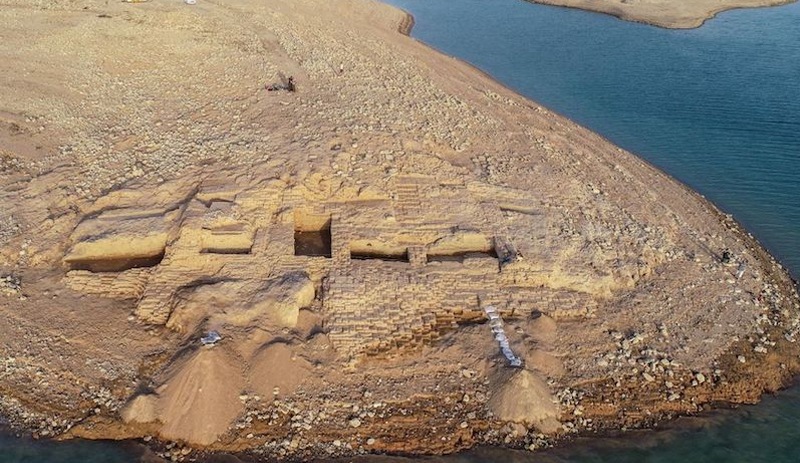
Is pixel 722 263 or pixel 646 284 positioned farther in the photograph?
pixel 722 263

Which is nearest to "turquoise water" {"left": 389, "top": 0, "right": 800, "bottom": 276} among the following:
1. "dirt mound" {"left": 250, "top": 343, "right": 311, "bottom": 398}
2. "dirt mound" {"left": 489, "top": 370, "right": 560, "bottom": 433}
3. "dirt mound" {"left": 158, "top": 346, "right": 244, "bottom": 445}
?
"dirt mound" {"left": 489, "top": 370, "right": 560, "bottom": 433}

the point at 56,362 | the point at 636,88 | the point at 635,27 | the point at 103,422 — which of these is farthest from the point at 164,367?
the point at 635,27

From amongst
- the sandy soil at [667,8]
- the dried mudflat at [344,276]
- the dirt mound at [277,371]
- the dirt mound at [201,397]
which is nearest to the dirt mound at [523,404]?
the dried mudflat at [344,276]

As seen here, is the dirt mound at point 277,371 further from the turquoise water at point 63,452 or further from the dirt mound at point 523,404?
the dirt mound at point 523,404

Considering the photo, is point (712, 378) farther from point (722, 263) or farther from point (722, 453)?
point (722, 263)

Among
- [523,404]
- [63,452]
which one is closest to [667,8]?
[523,404]

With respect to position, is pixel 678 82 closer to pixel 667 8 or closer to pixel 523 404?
pixel 667 8
